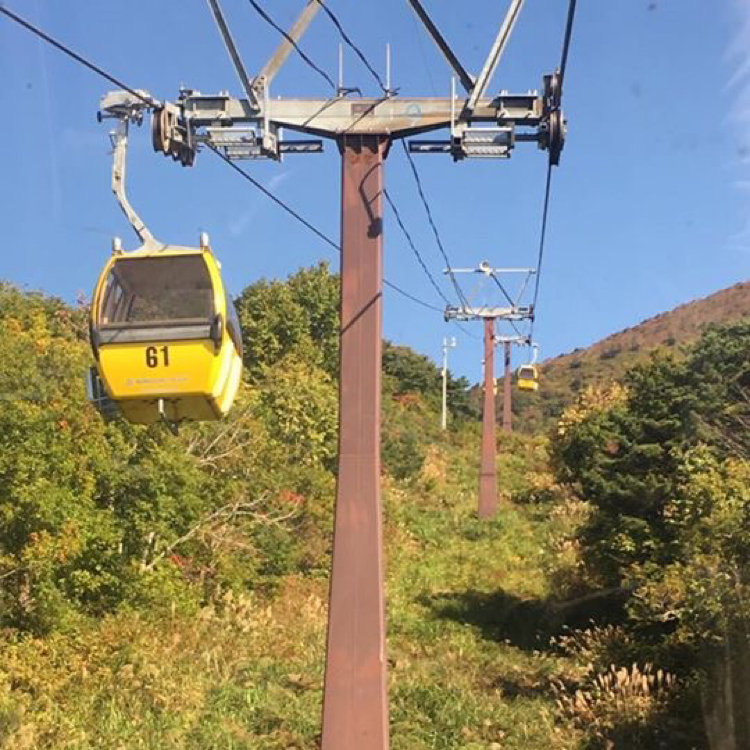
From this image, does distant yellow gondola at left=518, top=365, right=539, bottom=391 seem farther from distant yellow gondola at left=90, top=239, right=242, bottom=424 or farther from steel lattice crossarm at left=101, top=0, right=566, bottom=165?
distant yellow gondola at left=90, top=239, right=242, bottom=424

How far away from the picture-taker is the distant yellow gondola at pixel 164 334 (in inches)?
269

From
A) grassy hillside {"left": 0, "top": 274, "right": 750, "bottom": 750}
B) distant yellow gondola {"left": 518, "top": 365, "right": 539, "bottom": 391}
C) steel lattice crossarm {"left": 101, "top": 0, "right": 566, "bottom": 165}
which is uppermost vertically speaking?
distant yellow gondola {"left": 518, "top": 365, "right": 539, "bottom": 391}

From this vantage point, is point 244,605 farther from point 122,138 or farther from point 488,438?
point 122,138

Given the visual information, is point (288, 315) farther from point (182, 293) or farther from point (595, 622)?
point (182, 293)

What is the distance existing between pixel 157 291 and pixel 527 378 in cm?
3203

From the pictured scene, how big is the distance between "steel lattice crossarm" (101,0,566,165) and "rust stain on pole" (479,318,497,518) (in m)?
20.7

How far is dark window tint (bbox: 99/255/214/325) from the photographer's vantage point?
699cm

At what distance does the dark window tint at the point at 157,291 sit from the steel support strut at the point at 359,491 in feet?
7.02

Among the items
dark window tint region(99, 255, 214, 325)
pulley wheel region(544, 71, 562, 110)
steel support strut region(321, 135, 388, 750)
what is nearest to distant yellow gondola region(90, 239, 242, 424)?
dark window tint region(99, 255, 214, 325)

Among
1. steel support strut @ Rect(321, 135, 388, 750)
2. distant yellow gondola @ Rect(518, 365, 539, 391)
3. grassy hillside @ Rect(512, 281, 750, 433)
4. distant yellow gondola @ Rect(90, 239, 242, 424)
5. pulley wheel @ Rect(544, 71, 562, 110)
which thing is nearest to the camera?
distant yellow gondola @ Rect(90, 239, 242, 424)

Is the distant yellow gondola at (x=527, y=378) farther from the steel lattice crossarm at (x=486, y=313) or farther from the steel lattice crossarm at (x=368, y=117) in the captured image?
the steel lattice crossarm at (x=368, y=117)

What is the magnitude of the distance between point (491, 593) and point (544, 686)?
A: 23.1ft

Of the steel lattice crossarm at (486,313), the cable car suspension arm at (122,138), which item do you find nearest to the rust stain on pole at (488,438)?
the steel lattice crossarm at (486,313)

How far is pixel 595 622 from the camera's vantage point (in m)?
20.0
